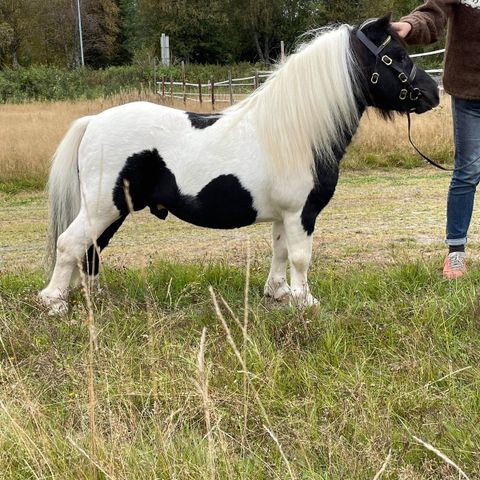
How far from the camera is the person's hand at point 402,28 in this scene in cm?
353

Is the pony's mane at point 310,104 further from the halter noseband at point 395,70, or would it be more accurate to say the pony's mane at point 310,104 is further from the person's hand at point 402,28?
the person's hand at point 402,28

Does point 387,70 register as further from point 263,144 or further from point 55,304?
point 55,304

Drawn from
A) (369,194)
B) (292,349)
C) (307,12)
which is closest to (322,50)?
(292,349)

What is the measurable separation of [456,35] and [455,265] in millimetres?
1537

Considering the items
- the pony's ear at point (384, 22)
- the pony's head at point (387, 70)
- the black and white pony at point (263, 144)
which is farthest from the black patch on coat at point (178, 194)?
the pony's ear at point (384, 22)

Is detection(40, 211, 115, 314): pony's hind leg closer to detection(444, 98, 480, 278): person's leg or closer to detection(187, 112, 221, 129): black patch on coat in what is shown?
detection(187, 112, 221, 129): black patch on coat

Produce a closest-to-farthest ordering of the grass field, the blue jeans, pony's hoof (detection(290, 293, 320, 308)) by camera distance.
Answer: the grass field → pony's hoof (detection(290, 293, 320, 308)) → the blue jeans

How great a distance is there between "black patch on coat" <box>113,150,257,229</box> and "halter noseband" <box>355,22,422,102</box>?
105 centimetres

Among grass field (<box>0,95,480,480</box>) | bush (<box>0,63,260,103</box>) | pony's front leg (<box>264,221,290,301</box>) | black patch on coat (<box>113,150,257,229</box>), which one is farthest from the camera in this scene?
bush (<box>0,63,260,103</box>)

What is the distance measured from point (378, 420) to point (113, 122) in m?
2.25

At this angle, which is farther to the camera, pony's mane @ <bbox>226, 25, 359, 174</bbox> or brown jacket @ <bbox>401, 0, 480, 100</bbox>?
brown jacket @ <bbox>401, 0, 480, 100</bbox>

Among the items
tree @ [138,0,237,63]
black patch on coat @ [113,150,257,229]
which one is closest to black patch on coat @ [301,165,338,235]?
black patch on coat @ [113,150,257,229]

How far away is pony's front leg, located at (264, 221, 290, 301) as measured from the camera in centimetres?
386

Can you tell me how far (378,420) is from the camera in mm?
2172
